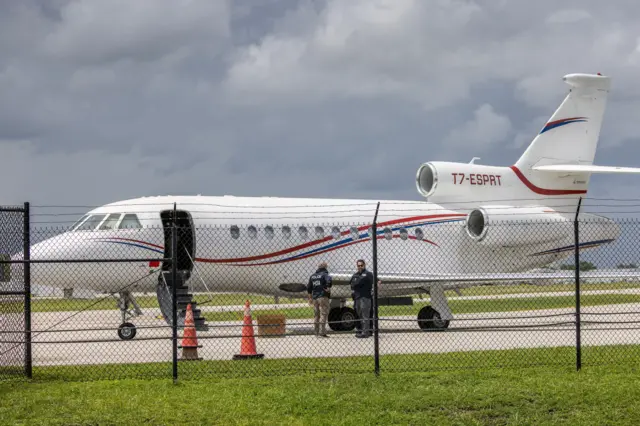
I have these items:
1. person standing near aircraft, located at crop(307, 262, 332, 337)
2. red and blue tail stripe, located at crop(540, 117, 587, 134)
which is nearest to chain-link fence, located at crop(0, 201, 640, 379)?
person standing near aircraft, located at crop(307, 262, 332, 337)

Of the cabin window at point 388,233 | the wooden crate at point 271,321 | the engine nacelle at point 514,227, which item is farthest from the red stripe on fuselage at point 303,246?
the wooden crate at point 271,321

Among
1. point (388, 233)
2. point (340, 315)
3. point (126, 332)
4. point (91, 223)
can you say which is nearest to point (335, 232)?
point (388, 233)

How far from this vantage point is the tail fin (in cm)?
2928

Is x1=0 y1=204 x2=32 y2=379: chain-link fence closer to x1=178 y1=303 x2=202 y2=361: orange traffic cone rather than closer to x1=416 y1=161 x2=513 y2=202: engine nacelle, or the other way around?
x1=178 y1=303 x2=202 y2=361: orange traffic cone

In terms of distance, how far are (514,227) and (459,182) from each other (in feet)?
6.79

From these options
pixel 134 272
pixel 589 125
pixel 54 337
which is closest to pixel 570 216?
pixel 589 125

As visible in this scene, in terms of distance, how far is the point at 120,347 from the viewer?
19.8 metres

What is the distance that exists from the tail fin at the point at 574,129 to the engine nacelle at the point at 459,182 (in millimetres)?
1311

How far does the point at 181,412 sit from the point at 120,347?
31.0 ft

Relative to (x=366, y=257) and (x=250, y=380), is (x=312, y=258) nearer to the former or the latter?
(x=366, y=257)

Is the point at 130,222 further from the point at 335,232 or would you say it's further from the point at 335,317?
the point at 335,317

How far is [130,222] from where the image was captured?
21.8 metres

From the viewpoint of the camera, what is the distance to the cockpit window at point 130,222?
2173cm

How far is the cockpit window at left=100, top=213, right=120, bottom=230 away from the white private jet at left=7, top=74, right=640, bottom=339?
0.04 meters
